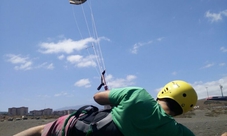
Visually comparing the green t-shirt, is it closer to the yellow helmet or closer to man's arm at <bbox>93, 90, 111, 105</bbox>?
man's arm at <bbox>93, 90, 111, 105</bbox>

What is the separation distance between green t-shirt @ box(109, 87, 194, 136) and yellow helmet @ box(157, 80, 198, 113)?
56cm

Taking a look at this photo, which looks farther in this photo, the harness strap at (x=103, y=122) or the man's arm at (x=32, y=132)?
the man's arm at (x=32, y=132)

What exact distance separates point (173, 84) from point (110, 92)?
100cm

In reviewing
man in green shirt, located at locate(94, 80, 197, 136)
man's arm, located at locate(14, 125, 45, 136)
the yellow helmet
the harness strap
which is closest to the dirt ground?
the yellow helmet

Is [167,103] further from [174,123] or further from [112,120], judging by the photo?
[112,120]

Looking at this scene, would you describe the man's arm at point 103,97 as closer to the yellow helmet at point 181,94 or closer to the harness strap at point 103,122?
the harness strap at point 103,122

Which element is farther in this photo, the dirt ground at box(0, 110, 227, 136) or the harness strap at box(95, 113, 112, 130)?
the dirt ground at box(0, 110, 227, 136)

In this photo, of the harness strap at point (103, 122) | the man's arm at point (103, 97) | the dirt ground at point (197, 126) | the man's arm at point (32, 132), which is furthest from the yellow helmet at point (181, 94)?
the dirt ground at point (197, 126)

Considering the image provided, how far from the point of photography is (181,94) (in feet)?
10.6

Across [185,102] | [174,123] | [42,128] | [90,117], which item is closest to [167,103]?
[185,102]

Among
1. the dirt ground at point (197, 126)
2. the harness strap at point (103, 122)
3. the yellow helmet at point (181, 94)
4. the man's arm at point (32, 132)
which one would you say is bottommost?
the dirt ground at point (197, 126)

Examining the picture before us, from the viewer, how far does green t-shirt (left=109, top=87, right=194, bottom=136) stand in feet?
8.45

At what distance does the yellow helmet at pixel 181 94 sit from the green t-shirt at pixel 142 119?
1.84 ft

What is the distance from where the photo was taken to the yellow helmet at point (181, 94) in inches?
126
